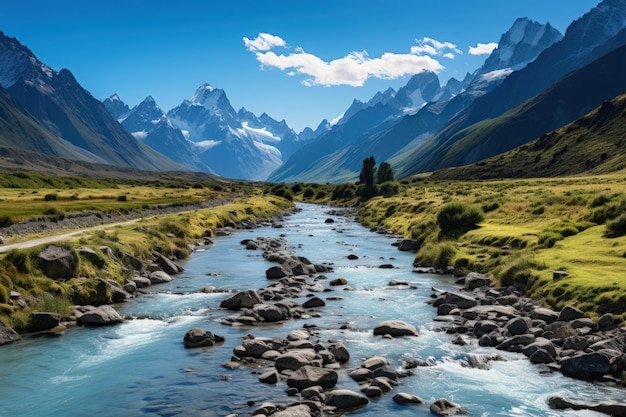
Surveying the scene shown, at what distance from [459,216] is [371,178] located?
105 m

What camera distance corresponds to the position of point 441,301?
1373 inches

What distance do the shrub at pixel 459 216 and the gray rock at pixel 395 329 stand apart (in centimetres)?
3393

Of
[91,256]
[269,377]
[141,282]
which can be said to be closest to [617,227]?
[269,377]

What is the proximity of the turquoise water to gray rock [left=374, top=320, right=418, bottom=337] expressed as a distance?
615mm

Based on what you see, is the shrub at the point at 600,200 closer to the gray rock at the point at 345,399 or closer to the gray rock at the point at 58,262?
the gray rock at the point at 345,399

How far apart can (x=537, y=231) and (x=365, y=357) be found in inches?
1303

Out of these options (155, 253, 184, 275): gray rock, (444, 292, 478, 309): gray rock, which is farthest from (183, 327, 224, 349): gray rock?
(155, 253, 184, 275): gray rock

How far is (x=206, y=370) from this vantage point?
2319 centimetres

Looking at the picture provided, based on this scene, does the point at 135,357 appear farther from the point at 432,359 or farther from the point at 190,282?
the point at 190,282

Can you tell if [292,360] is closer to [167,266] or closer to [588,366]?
[588,366]

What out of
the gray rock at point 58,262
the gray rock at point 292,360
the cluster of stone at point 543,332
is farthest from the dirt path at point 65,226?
the cluster of stone at point 543,332

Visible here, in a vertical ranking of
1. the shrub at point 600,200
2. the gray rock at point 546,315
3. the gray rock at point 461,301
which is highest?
the shrub at point 600,200

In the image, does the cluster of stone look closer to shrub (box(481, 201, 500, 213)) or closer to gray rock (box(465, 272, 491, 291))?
gray rock (box(465, 272, 491, 291))

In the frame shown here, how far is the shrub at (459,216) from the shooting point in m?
60.2
